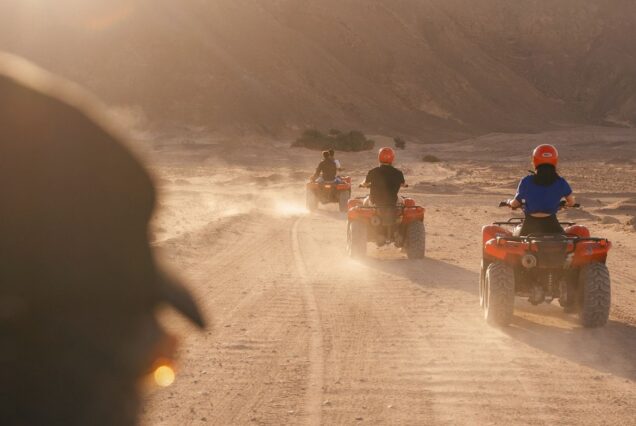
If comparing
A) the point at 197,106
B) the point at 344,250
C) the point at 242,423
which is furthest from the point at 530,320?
the point at 197,106

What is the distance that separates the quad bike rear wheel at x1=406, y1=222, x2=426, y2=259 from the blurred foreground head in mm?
13184

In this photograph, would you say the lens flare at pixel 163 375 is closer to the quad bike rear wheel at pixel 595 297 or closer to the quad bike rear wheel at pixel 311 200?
the quad bike rear wheel at pixel 595 297

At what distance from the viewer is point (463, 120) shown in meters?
98.6

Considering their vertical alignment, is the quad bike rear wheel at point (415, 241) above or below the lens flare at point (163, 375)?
below

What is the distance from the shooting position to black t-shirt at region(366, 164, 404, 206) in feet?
48.1

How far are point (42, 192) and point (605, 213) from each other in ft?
83.1

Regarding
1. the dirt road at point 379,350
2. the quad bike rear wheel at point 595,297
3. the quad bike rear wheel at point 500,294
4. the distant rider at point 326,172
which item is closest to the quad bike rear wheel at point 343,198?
the distant rider at point 326,172

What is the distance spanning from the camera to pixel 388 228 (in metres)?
14.6

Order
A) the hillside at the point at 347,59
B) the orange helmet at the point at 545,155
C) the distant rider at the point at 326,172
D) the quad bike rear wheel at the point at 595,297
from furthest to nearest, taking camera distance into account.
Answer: the hillside at the point at 347,59
the distant rider at the point at 326,172
the orange helmet at the point at 545,155
the quad bike rear wheel at the point at 595,297

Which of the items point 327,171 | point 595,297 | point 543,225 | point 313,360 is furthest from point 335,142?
point 313,360

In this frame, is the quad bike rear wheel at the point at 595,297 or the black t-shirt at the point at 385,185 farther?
the black t-shirt at the point at 385,185

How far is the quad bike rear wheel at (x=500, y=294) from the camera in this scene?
345 inches

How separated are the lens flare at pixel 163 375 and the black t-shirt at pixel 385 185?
13362mm

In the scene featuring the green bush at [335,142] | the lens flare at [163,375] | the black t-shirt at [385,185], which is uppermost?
the lens flare at [163,375]
